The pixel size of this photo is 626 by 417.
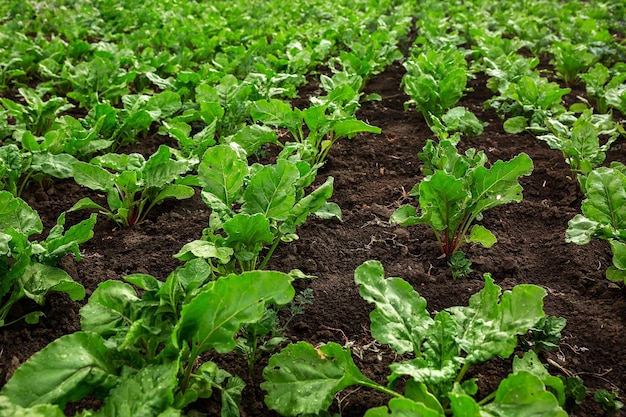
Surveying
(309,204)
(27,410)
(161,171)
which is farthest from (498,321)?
(161,171)

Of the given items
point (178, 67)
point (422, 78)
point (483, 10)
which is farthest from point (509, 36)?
point (178, 67)

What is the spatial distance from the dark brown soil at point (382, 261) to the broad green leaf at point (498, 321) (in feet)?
0.87

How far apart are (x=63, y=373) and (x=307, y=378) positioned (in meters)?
0.77

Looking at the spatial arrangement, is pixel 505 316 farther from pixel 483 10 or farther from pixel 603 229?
pixel 483 10

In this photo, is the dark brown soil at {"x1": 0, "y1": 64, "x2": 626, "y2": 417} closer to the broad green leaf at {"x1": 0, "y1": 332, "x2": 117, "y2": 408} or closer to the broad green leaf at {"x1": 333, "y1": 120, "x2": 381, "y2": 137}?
the broad green leaf at {"x1": 333, "y1": 120, "x2": 381, "y2": 137}

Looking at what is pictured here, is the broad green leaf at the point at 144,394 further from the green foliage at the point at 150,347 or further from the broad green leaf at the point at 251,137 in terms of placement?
the broad green leaf at the point at 251,137

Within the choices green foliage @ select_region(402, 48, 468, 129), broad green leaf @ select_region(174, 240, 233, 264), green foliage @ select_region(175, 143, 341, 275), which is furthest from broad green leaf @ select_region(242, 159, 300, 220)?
green foliage @ select_region(402, 48, 468, 129)

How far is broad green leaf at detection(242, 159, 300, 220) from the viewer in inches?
94.8

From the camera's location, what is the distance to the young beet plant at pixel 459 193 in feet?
8.27

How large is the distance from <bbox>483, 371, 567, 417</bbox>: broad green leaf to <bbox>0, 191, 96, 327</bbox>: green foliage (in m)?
1.65

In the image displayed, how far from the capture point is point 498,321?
1938 millimetres

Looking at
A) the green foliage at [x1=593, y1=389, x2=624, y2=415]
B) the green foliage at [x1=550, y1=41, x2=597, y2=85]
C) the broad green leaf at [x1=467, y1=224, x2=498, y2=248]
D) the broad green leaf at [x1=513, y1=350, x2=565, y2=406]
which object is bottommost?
the green foliage at [x1=550, y1=41, x2=597, y2=85]

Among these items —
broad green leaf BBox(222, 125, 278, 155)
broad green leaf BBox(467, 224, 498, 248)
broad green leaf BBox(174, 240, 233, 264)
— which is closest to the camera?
broad green leaf BBox(174, 240, 233, 264)

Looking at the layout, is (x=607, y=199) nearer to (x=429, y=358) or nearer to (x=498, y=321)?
(x=498, y=321)
